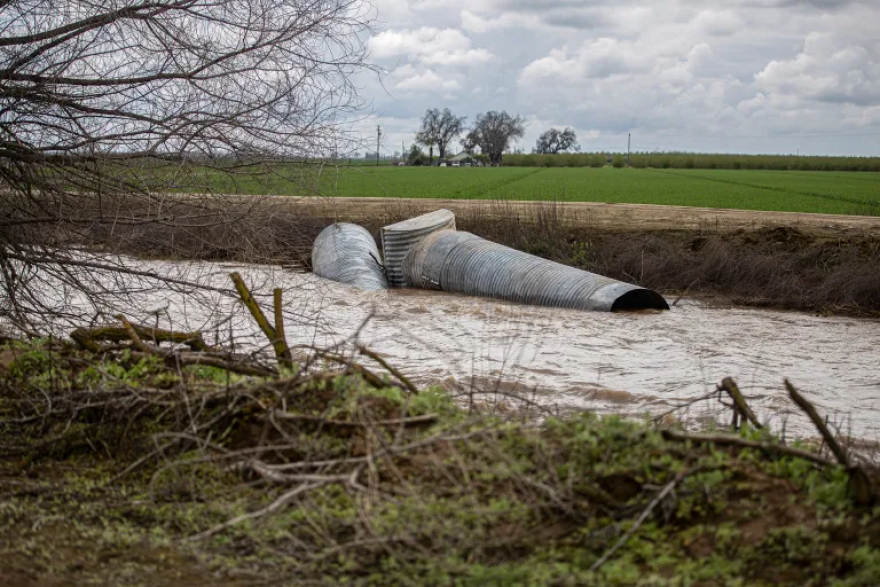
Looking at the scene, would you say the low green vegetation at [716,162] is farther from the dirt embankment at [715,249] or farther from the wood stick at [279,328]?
the wood stick at [279,328]

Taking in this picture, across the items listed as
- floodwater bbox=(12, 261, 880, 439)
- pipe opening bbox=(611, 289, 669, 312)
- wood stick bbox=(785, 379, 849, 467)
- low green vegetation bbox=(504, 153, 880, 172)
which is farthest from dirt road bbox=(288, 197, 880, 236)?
low green vegetation bbox=(504, 153, 880, 172)

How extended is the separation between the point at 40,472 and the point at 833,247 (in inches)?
593

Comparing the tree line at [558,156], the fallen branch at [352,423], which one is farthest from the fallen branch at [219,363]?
the tree line at [558,156]

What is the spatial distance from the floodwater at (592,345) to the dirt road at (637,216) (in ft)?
17.5

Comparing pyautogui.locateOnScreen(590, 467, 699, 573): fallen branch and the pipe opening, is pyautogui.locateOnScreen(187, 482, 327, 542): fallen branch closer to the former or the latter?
pyautogui.locateOnScreen(590, 467, 699, 573): fallen branch

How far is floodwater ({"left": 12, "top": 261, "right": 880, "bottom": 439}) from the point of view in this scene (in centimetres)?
811

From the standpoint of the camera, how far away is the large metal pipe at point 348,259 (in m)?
16.1

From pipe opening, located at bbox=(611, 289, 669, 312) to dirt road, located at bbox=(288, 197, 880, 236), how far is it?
4.50m

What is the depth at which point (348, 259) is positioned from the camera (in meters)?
16.6

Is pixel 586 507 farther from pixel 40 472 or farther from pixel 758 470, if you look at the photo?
pixel 40 472

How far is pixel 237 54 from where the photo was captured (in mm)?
6840

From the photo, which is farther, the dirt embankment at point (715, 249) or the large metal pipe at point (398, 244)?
the large metal pipe at point (398, 244)

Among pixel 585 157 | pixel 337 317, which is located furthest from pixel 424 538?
pixel 585 157

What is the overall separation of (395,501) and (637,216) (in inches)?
804
